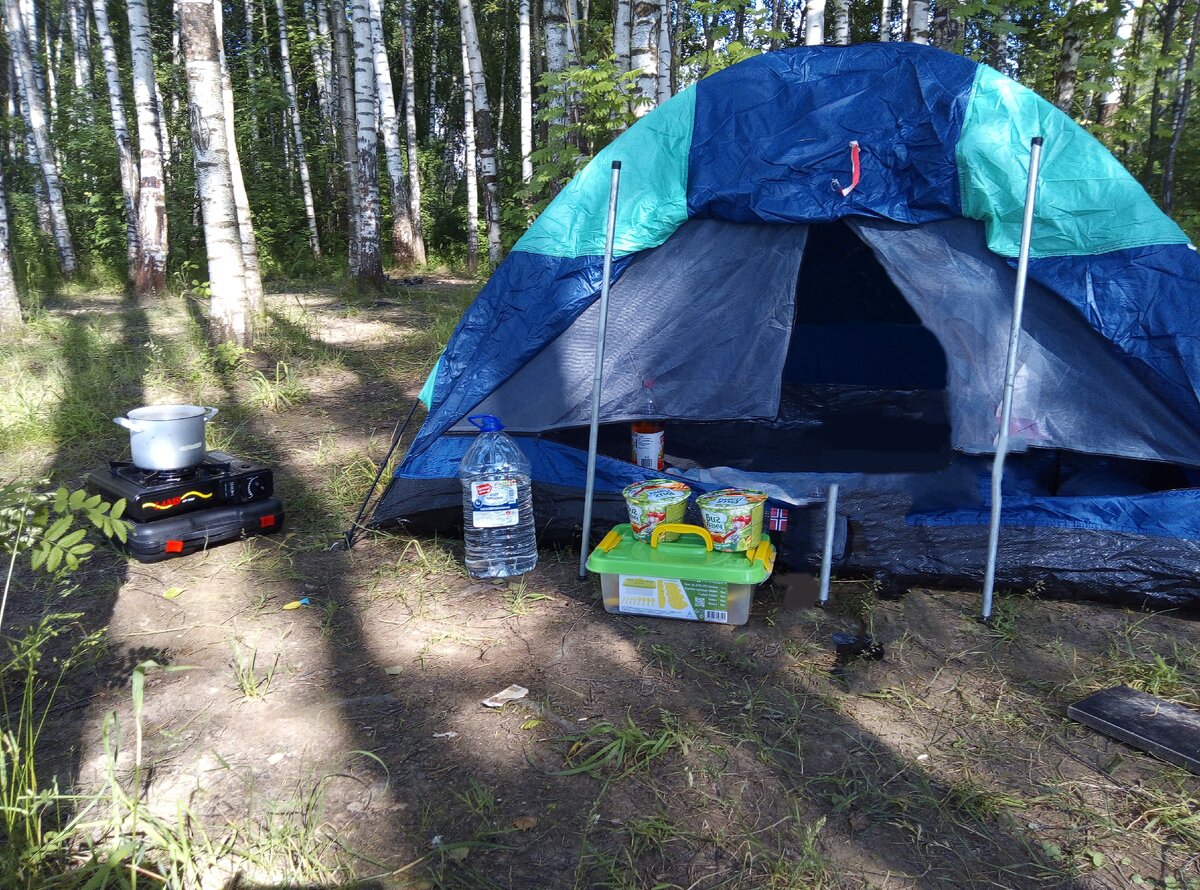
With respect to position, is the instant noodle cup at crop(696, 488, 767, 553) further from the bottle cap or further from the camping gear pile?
the camping gear pile

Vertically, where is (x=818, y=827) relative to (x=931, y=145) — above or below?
below

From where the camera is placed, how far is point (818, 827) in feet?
6.54

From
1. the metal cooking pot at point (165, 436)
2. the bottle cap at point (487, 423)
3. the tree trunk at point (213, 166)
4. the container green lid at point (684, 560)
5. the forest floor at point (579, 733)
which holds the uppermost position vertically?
the tree trunk at point (213, 166)

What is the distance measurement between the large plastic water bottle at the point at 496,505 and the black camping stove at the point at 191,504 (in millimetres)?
991

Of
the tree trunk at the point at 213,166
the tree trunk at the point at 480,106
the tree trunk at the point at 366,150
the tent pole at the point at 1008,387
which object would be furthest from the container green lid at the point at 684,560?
the tree trunk at the point at 480,106

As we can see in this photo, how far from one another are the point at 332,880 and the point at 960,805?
149cm

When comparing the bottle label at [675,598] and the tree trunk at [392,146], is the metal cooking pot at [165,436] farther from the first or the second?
the tree trunk at [392,146]

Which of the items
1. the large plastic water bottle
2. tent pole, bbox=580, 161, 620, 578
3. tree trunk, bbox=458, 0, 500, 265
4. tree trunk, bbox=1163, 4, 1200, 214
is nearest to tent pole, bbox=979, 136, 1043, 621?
tent pole, bbox=580, 161, 620, 578

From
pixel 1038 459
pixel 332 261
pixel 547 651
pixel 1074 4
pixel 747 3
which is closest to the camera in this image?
pixel 547 651

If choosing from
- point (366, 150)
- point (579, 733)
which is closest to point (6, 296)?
point (366, 150)

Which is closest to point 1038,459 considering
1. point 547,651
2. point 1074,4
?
point 547,651

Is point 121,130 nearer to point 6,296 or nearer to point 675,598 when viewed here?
point 6,296

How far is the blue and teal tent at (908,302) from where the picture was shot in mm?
3133

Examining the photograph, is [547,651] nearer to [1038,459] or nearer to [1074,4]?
[1038,459]
